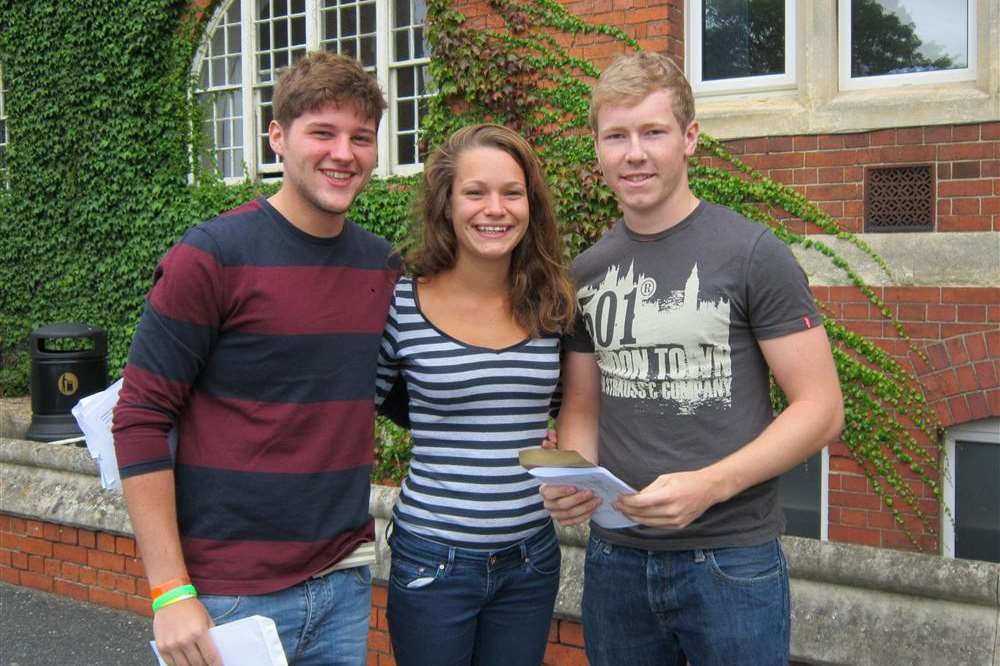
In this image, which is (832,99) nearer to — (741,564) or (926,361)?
(926,361)

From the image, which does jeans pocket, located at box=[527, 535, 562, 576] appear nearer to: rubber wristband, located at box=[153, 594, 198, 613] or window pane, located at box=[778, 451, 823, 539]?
rubber wristband, located at box=[153, 594, 198, 613]

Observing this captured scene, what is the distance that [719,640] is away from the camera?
230 cm

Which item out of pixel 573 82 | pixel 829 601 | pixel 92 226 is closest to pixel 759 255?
pixel 829 601

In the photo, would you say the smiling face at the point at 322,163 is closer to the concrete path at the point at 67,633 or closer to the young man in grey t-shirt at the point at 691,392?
the young man in grey t-shirt at the point at 691,392

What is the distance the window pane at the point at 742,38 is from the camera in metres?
6.65

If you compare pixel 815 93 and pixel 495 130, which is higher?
pixel 815 93

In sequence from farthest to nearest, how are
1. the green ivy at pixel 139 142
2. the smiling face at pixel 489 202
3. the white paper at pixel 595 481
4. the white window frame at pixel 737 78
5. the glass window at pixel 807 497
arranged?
the green ivy at pixel 139 142 < the white window frame at pixel 737 78 < the glass window at pixel 807 497 < the smiling face at pixel 489 202 < the white paper at pixel 595 481

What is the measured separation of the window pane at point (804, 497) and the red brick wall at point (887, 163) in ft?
4.95

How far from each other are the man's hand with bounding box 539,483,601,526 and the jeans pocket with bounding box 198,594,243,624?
0.78m

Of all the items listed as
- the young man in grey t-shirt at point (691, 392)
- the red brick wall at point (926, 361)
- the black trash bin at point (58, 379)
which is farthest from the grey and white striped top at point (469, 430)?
the black trash bin at point (58, 379)

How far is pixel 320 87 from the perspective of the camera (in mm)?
2418

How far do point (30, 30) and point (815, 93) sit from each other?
837 cm

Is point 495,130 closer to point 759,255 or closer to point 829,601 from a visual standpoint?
point 759,255

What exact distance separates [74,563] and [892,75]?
5.60 metres
